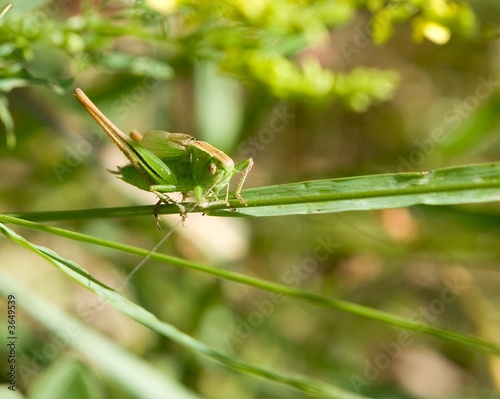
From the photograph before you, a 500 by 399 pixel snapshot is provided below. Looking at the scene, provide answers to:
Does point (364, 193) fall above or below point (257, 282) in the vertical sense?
above

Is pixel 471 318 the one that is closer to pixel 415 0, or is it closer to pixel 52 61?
pixel 415 0

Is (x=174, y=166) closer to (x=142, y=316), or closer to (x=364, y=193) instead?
(x=142, y=316)

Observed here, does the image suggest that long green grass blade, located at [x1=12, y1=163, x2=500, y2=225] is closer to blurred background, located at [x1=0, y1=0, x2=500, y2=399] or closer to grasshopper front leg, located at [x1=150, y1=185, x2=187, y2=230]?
grasshopper front leg, located at [x1=150, y1=185, x2=187, y2=230]

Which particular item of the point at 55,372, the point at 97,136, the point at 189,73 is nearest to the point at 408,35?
the point at 189,73

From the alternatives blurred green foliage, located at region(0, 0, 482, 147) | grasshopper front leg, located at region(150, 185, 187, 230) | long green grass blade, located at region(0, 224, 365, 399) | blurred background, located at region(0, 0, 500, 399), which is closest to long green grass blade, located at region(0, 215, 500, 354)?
long green grass blade, located at region(0, 224, 365, 399)

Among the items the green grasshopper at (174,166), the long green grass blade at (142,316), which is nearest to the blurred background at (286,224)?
the green grasshopper at (174,166)

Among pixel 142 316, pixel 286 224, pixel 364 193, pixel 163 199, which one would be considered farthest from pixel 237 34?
pixel 286 224
